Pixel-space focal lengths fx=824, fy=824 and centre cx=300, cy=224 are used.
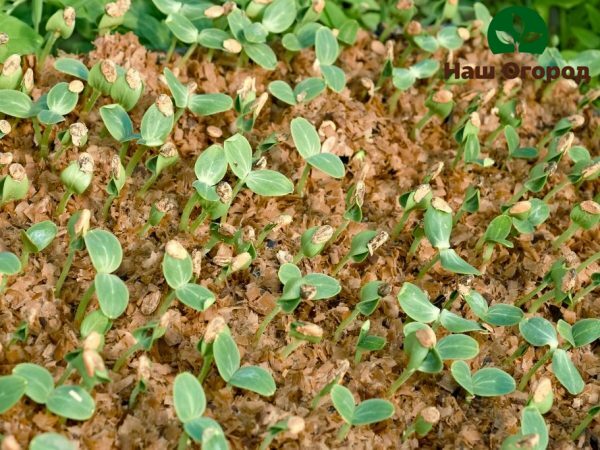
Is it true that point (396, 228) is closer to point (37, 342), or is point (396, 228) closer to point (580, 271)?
point (580, 271)

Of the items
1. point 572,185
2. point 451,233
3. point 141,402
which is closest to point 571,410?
point 451,233

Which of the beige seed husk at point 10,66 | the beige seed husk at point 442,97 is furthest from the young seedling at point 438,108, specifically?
the beige seed husk at point 10,66

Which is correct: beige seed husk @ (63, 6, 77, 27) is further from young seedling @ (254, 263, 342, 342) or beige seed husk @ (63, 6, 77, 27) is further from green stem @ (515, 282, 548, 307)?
green stem @ (515, 282, 548, 307)

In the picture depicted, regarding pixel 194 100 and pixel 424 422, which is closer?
pixel 424 422

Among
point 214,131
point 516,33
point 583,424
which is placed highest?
point 516,33

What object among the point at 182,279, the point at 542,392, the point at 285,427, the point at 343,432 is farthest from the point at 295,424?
the point at 542,392

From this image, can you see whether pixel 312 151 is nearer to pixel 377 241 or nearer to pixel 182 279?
pixel 377 241
